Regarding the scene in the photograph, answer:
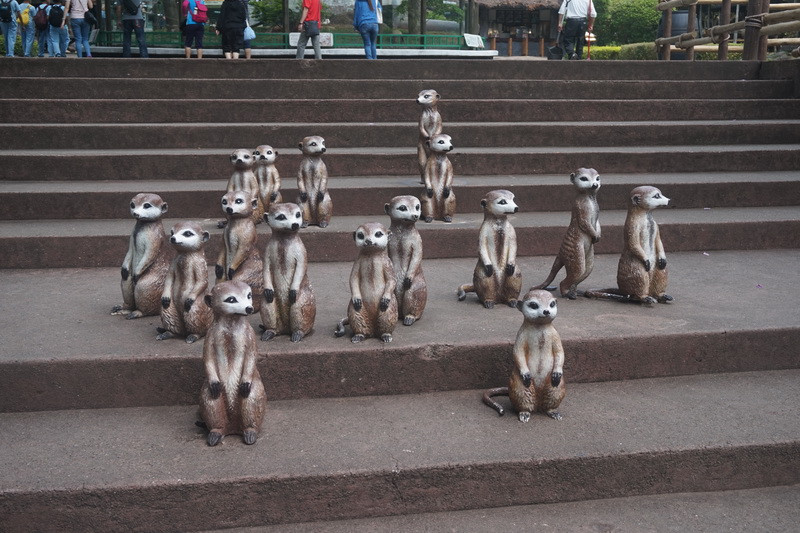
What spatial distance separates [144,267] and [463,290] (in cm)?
219

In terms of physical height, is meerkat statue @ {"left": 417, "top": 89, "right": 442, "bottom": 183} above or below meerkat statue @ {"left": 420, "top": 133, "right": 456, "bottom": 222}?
above

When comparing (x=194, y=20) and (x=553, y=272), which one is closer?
(x=553, y=272)

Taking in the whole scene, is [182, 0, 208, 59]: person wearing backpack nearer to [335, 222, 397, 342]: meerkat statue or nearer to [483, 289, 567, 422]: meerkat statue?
[335, 222, 397, 342]: meerkat statue

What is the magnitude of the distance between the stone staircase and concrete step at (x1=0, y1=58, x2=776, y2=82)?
127 cm

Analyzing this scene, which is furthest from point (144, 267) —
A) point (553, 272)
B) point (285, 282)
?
point (553, 272)

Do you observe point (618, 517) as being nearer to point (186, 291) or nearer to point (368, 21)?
point (186, 291)

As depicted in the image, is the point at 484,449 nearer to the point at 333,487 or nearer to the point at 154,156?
the point at 333,487

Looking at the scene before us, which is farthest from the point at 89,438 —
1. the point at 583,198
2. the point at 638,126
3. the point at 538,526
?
the point at 638,126

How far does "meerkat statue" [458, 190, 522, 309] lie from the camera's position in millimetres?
5113

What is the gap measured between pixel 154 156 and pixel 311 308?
3.79m

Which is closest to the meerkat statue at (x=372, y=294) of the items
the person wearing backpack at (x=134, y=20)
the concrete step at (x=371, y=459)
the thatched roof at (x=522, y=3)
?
the concrete step at (x=371, y=459)

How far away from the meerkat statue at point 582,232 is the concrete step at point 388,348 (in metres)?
0.21

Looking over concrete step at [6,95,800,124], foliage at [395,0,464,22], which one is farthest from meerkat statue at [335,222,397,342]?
foliage at [395,0,464,22]

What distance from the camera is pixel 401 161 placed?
311 inches
